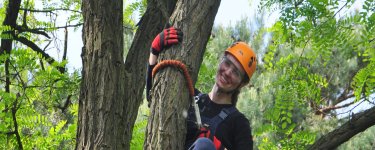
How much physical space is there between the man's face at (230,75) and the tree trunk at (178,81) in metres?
0.43

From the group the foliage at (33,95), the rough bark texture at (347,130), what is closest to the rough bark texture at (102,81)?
the rough bark texture at (347,130)

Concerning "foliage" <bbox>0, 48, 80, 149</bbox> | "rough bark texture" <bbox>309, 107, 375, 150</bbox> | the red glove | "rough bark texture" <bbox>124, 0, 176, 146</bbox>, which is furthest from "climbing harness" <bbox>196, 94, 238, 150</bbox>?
"foliage" <bbox>0, 48, 80, 149</bbox>

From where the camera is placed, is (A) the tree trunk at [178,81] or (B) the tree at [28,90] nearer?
(A) the tree trunk at [178,81]

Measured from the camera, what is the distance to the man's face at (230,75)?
10.5 feet

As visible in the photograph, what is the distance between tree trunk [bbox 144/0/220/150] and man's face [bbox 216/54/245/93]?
43 centimetres

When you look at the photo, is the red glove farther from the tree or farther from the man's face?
the tree

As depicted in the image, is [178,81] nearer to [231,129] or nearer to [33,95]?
[231,129]

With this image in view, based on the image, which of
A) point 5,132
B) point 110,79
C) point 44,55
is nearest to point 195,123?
point 110,79

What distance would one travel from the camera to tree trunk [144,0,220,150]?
2457mm

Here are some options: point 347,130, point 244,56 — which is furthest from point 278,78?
point 244,56

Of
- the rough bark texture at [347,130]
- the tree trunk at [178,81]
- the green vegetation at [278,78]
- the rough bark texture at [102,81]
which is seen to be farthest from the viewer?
the green vegetation at [278,78]

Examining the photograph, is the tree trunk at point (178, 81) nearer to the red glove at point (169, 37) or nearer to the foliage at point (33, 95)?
the red glove at point (169, 37)

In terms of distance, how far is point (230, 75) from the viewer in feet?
10.5

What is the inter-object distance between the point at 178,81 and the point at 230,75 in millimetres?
681
